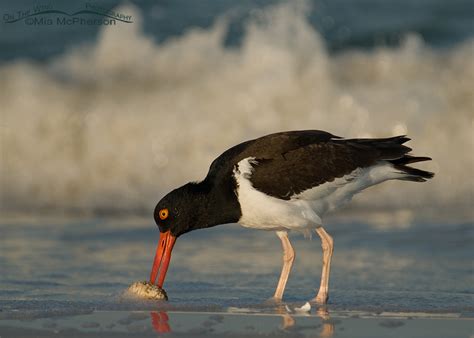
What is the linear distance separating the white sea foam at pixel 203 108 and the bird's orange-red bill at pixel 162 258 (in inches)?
189

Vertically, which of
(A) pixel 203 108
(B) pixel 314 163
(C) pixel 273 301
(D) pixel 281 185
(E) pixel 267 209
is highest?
(A) pixel 203 108

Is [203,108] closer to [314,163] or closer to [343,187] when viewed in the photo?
[343,187]

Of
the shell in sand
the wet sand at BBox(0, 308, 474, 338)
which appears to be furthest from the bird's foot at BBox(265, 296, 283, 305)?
the shell in sand

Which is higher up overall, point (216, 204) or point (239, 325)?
point (216, 204)

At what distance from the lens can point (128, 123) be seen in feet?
49.7

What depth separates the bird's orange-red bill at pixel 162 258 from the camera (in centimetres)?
840

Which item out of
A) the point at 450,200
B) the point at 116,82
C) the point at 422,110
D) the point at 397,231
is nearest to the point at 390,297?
the point at 397,231

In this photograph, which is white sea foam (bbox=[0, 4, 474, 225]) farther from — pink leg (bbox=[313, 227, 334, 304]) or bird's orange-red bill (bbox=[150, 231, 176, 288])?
bird's orange-red bill (bbox=[150, 231, 176, 288])

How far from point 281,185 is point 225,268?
1609mm

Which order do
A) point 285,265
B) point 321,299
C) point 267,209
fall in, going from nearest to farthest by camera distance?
point 321,299 < point 267,209 < point 285,265

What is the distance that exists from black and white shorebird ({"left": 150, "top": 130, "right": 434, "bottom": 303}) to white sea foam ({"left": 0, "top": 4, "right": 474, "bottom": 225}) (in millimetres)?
4163

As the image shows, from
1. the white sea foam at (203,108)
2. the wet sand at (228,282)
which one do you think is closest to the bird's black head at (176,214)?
the wet sand at (228,282)

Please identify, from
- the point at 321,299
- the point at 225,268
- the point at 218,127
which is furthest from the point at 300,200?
the point at 218,127

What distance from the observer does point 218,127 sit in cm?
1487
